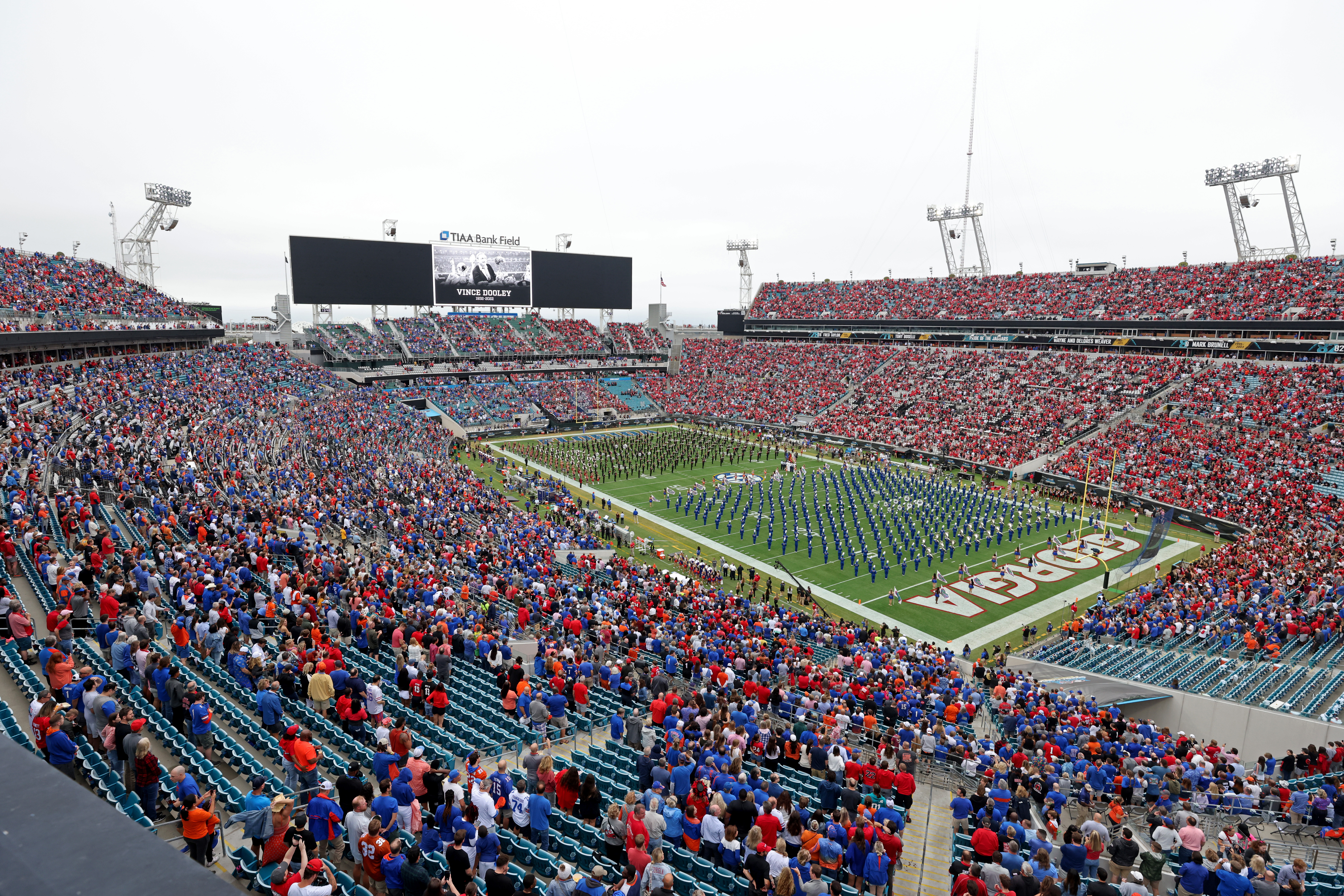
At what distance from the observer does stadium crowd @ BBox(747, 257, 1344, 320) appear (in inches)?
1865

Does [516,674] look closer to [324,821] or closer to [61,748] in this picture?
[324,821]

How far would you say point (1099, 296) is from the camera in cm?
5719

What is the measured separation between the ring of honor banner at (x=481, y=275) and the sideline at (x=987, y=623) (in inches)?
1464

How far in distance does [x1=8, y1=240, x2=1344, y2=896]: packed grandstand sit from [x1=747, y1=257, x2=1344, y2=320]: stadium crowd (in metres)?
16.9

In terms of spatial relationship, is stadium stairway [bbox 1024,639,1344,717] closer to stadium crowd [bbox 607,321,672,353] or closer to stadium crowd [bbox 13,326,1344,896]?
stadium crowd [bbox 13,326,1344,896]

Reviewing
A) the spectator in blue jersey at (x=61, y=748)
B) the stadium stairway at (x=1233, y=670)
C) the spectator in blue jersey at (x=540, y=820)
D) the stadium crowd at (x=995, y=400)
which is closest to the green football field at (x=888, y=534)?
the stadium stairway at (x=1233, y=670)

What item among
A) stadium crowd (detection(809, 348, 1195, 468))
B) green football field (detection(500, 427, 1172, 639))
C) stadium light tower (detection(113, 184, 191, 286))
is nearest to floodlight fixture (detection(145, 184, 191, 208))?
stadium light tower (detection(113, 184, 191, 286))

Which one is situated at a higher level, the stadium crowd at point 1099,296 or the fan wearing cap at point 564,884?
the stadium crowd at point 1099,296

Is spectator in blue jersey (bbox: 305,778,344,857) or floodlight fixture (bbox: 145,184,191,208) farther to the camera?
floodlight fixture (bbox: 145,184,191,208)

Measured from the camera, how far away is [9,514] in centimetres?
1435

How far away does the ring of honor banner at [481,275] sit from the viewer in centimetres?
6278

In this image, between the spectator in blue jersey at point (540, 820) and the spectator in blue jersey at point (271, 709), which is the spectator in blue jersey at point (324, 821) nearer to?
the spectator in blue jersey at point (540, 820)

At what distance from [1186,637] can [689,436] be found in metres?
37.5

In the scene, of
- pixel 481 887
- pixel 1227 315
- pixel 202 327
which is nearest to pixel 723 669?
pixel 481 887
